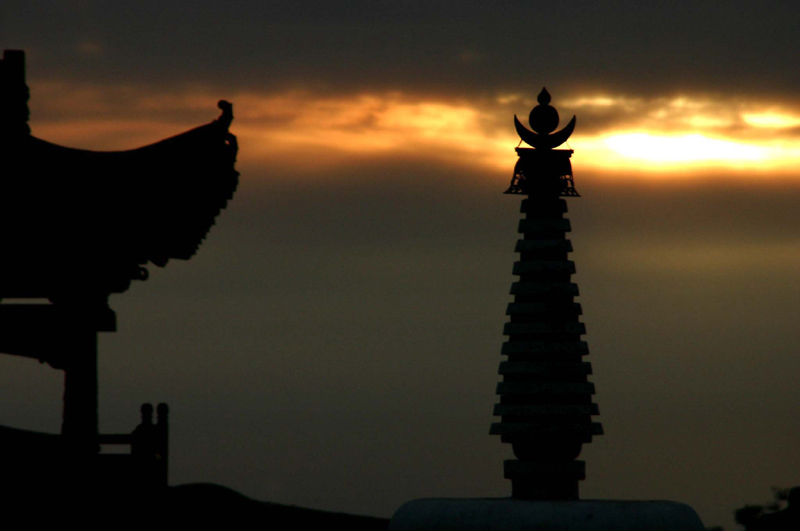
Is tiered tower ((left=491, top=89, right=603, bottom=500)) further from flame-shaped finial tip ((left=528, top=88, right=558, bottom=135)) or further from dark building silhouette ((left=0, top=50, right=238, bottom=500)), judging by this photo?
dark building silhouette ((left=0, top=50, right=238, bottom=500))

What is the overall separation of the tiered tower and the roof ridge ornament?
0.07 ft

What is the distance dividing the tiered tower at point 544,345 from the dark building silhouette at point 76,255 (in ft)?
33.6

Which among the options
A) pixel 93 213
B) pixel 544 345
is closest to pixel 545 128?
pixel 544 345

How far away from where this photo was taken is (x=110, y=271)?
1805cm

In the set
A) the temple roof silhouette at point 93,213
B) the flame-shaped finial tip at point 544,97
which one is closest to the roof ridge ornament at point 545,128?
the flame-shaped finial tip at point 544,97

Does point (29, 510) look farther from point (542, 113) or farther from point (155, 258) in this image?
point (542, 113)

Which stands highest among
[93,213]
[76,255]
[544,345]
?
[93,213]

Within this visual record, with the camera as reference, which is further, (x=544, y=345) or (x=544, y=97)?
(x=544, y=97)

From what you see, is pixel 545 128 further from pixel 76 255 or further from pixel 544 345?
pixel 76 255

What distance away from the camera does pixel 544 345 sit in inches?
1069

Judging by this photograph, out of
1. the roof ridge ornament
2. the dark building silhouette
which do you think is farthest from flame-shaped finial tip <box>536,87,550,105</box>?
the dark building silhouette

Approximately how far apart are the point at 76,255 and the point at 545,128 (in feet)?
42.0

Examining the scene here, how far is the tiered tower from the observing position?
2694 cm

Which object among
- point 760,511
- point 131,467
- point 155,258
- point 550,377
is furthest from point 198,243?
point 760,511
